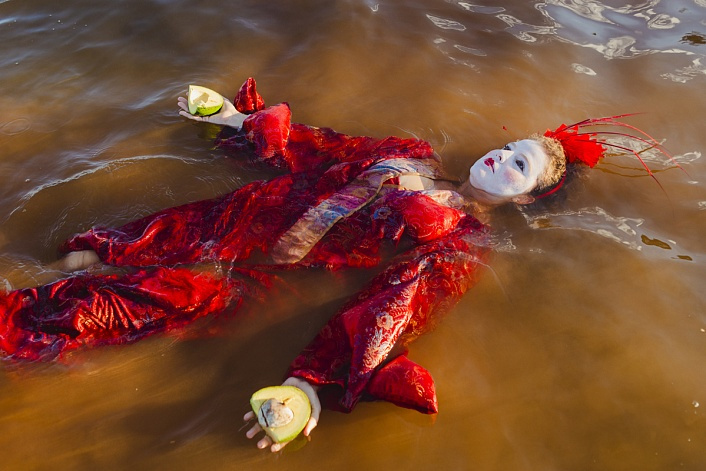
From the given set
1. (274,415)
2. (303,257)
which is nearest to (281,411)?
(274,415)

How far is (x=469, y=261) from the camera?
9.70 ft

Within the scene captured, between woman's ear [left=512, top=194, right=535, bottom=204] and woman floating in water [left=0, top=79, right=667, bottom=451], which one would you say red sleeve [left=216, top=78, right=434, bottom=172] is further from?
woman's ear [left=512, top=194, right=535, bottom=204]

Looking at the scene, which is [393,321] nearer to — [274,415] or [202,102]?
[274,415]

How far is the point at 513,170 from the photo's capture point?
9.90 ft

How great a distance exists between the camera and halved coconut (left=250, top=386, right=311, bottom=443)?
212 cm

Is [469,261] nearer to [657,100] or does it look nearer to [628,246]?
[628,246]

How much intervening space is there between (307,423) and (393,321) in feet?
2.03

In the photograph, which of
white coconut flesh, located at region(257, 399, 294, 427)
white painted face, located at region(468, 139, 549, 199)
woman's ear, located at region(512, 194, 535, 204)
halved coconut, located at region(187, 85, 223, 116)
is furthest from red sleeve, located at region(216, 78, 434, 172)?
white coconut flesh, located at region(257, 399, 294, 427)

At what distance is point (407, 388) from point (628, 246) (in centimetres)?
189

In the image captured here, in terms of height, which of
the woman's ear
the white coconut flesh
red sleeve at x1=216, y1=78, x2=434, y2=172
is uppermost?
red sleeve at x1=216, y1=78, x2=434, y2=172

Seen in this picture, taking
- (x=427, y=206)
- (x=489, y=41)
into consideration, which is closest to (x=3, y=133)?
(x=427, y=206)

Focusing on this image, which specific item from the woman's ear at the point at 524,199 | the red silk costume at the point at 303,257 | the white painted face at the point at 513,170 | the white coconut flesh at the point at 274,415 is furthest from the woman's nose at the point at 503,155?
the white coconut flesh at the point at 274,415

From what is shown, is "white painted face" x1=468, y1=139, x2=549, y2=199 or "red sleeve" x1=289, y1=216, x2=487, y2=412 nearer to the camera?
"red sleeve" x1=289, y1=216, x2=487, y2=412

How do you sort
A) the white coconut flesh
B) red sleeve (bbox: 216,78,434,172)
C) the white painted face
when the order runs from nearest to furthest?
the white coconut flesh
the white painted face
red sleeve (bbox: 216,78,434,172)
